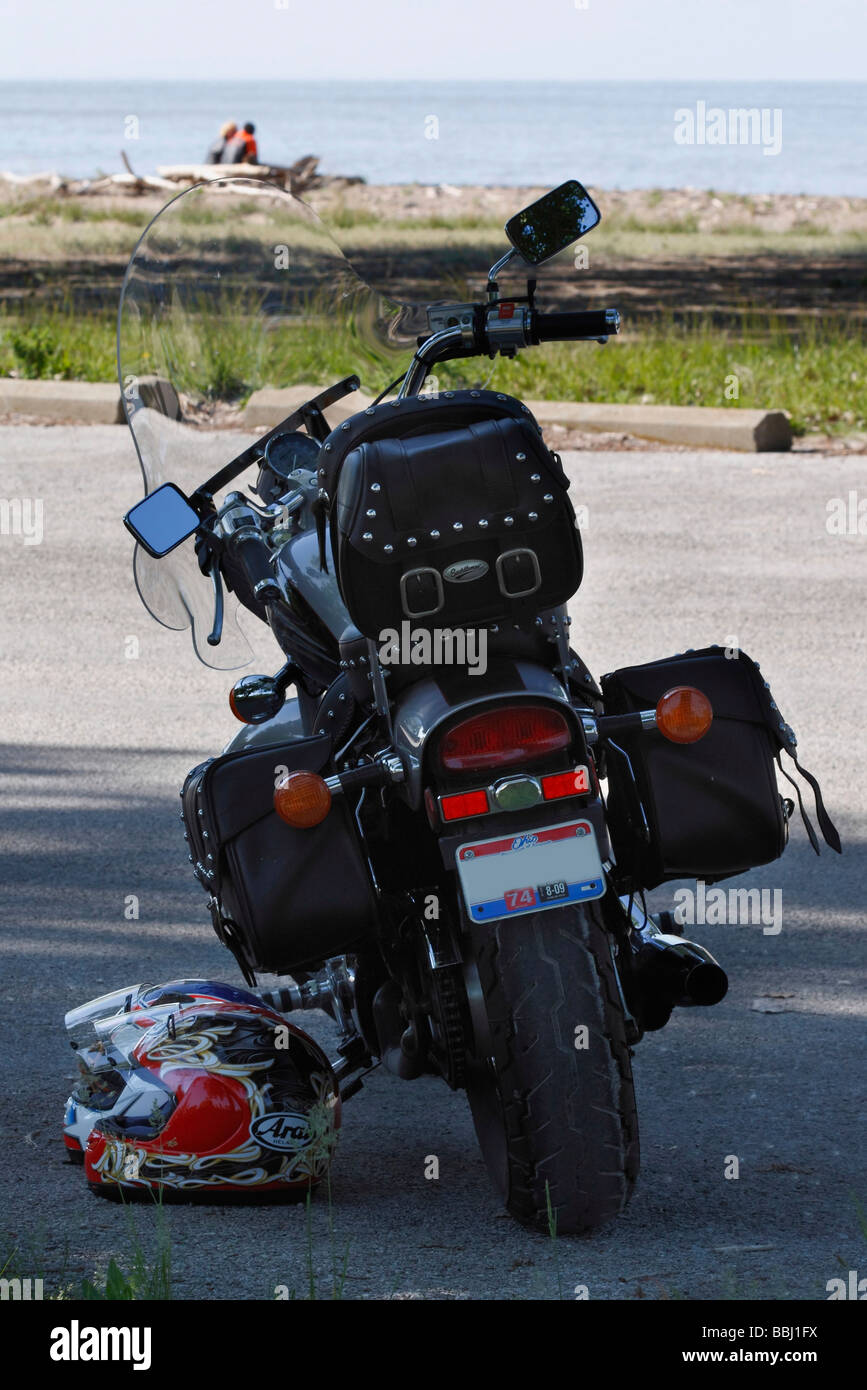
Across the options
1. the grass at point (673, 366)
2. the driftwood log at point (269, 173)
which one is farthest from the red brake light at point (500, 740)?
the driftwood log at point (269, 173)

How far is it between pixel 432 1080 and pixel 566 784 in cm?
130

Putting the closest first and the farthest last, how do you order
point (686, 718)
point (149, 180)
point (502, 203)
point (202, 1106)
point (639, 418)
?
point (686, 718) < point (202, 1106) < point (639, 418) < point (149, 180) < point (502, 203)

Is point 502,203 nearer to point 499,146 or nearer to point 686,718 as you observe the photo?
point 686,718

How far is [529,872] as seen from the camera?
2902 millimetres

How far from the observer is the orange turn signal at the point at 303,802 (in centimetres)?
303

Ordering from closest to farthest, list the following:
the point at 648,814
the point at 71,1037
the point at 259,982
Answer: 1. the point at 648,814
2. the point at 71,1037
3. the point at 259,982

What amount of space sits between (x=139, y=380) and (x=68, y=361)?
10.0m

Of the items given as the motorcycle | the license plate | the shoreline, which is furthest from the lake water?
the license plate

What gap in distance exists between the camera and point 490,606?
9.83ft

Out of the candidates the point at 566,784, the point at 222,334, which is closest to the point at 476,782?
the point at 566,784

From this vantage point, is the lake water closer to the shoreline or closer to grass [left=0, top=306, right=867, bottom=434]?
the shoreline

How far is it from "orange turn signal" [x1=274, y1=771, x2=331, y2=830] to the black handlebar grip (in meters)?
1.03
